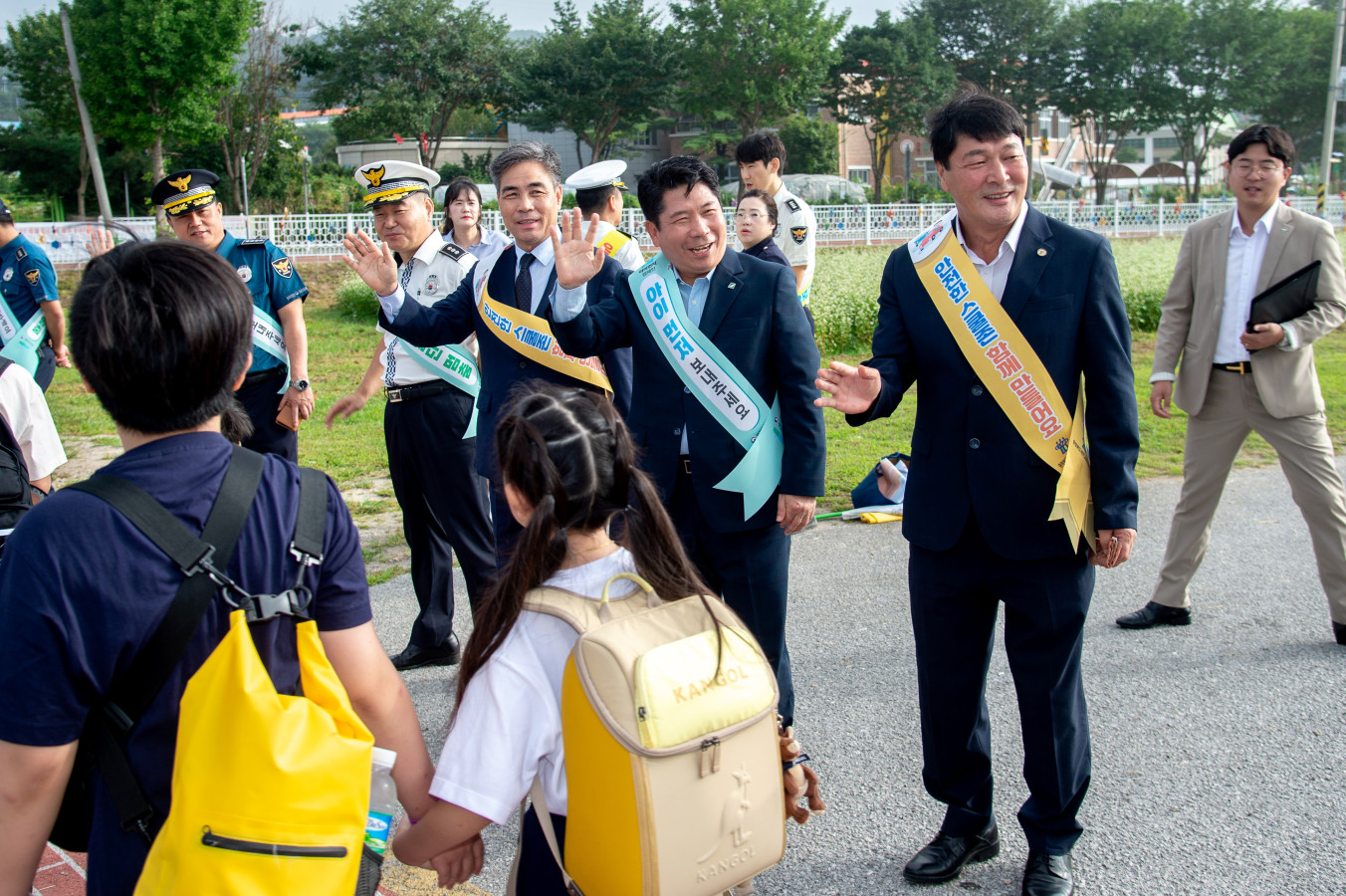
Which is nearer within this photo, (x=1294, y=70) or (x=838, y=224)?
(x=838, y=224)

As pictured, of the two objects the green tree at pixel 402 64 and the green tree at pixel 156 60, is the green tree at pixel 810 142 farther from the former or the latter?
the green tree at pixel 156 60

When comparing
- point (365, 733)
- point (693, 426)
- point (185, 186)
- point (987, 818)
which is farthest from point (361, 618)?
point (185, 186)

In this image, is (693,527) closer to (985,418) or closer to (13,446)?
(985,418)

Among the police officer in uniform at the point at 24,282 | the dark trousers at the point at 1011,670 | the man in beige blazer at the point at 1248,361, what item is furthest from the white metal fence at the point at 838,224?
the dark trousers at the point at 1011,670

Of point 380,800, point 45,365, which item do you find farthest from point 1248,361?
point 45,365

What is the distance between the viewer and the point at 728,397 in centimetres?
306

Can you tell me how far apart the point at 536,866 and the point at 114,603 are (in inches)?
34.1

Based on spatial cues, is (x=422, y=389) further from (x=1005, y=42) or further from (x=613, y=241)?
(x=1005, y=42)

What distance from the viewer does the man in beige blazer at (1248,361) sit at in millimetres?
4254

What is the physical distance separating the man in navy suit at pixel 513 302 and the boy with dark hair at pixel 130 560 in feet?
6.66

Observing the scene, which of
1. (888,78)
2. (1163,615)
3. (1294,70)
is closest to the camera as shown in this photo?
(1163,615)

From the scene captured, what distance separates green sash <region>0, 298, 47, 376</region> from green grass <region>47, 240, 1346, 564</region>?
6.48 feet

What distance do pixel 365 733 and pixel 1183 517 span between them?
4073mm

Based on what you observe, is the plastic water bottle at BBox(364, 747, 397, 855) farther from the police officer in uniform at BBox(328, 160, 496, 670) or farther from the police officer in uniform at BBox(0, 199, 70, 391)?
the police officer in uniform at BBox(0, 199, 70, 391)
